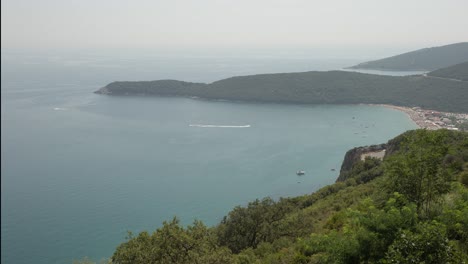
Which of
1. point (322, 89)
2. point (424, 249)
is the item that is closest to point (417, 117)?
point (322, 89)

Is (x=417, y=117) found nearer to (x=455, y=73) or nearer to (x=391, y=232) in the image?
(x=455, y=73)

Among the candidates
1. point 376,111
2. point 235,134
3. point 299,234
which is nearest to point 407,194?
point 299,234

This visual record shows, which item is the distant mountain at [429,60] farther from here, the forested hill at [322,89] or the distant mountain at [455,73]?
the forested hill at [322,89]

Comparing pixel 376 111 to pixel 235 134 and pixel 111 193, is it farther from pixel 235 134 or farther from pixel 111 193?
pixel 111 193

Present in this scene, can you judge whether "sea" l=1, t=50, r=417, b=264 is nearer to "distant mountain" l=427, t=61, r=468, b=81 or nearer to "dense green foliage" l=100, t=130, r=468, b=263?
"dense green foliage" l=100, t=130, r=468, b=263

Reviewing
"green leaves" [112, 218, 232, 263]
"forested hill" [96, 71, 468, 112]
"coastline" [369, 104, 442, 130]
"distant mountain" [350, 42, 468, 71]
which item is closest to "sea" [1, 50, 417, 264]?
"coastline" [369, 104, 442, 130]

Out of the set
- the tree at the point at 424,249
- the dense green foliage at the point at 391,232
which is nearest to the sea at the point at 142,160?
the dense green foliage at the point at 391,232
